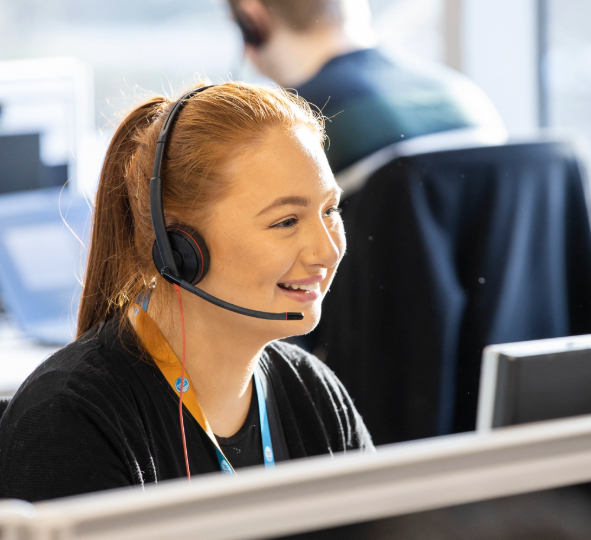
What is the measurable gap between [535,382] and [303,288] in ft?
1.34

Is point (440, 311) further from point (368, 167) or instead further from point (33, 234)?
point (33, 234)

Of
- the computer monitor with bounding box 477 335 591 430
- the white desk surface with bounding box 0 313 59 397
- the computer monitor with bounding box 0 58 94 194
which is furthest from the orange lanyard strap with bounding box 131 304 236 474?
the computer monitor with bounding box 0 58 94 194

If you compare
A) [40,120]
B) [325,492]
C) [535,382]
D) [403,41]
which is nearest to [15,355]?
[40,120]

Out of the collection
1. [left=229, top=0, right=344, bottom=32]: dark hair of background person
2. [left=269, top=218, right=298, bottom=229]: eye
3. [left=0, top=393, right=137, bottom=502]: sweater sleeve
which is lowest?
[left=0, top=393, right=137, bottom=502]: sweater sleeve

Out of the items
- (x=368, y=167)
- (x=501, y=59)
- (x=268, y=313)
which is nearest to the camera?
(x=268, y=313)

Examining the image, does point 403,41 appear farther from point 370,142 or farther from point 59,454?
point 59,454

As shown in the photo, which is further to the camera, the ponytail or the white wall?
the white wall

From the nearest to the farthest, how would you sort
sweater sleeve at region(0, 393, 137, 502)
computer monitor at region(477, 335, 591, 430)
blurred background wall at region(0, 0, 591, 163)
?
computer monitor at region(477, 335, 591, 430) < sweater sleeve at region(0, 393, 137, 502) < blurred background wall at region(0, 0, 591, 163)

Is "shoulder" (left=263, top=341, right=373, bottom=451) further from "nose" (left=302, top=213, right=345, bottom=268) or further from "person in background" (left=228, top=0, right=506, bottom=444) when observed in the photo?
"person in background" (left=228, top=0, right=506, bottom=444)

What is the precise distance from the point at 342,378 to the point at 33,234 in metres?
0.87

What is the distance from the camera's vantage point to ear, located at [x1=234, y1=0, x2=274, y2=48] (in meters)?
1.83

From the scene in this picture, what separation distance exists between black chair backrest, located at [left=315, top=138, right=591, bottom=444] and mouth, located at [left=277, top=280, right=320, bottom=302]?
20.1 inches

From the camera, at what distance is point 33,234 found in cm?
186

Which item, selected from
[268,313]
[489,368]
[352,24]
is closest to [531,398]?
[489,368]
